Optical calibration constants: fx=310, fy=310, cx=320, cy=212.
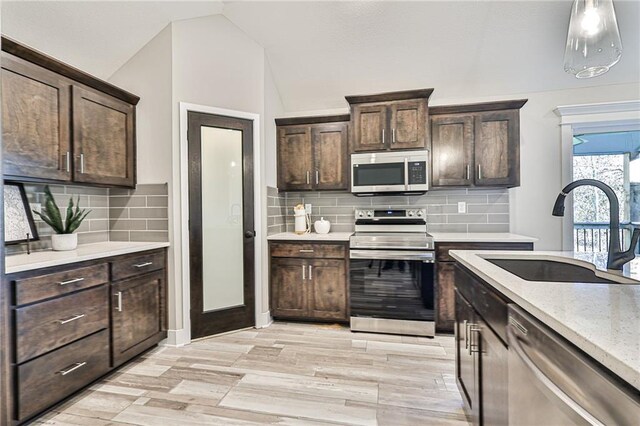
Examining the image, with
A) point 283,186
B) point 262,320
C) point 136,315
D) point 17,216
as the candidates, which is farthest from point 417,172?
point 17,216

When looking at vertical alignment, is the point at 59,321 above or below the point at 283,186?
below

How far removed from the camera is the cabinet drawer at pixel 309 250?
3191mm

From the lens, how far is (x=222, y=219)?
3.04 metres

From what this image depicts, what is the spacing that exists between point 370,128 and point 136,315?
2.75 m

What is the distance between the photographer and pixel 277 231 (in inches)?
142

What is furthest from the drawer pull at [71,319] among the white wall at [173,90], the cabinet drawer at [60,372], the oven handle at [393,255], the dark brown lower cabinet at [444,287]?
the dark brown lower cabinet at [444,287]

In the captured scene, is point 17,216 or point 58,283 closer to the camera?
point 58,283

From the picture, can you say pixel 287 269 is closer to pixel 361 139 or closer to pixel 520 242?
pixel 361 139

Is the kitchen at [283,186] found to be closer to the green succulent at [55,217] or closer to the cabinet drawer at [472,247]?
the cabinet drawer at [472,247]

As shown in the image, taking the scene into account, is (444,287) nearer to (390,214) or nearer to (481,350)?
(390,214)

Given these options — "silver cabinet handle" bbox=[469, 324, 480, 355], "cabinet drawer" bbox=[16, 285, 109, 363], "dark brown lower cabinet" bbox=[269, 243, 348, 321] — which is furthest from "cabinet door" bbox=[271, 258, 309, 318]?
"silver cabinet handle" bbox=[469, 324, 480, 355]

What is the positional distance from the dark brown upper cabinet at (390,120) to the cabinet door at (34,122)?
2.45 metres

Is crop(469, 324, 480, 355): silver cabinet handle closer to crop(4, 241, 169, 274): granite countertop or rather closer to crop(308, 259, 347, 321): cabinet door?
crop(308, 259, 347, 321): cabinet door

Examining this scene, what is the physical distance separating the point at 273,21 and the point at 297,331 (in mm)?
3070
